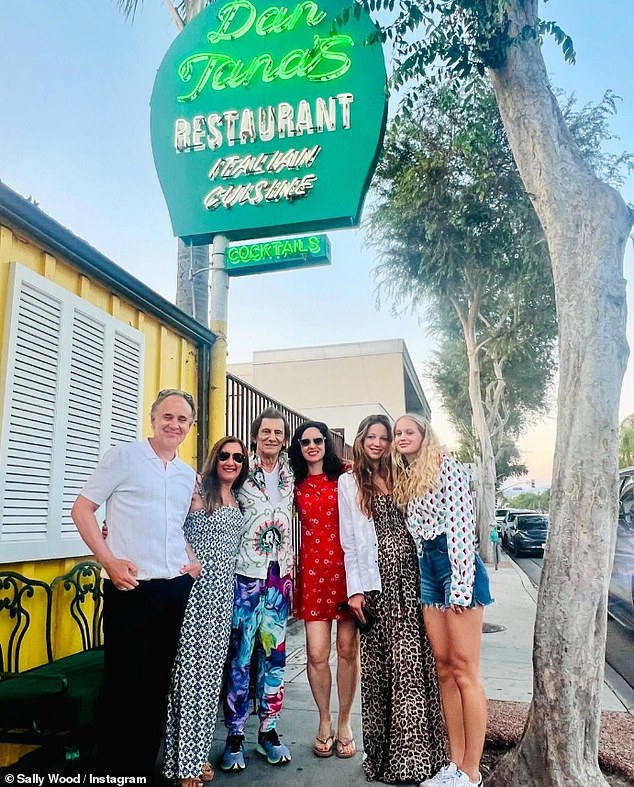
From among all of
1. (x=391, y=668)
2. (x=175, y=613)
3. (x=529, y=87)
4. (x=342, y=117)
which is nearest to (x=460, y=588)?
(x=391, y=668)

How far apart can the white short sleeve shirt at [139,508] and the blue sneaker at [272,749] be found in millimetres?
1341

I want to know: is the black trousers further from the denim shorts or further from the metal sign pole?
the metal sign pole

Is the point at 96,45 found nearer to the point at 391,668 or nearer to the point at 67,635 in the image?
the point at 67,635

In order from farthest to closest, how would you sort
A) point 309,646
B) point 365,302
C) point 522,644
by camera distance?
point 365,302
point 522,644
point 309,646

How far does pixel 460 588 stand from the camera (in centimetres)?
305

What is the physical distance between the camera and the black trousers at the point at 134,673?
2781mm

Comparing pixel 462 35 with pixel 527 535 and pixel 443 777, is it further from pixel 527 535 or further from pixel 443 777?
pixel 527 535

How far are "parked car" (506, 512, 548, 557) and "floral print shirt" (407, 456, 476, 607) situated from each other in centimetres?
1893

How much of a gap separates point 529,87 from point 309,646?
3.66 m

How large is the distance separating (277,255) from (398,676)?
353cm

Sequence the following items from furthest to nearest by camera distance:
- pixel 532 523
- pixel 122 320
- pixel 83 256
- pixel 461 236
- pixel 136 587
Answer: pixel 532 523 < pixel 461 236 < pixel 122 320 < pixel 83 256 < pixel 136 587

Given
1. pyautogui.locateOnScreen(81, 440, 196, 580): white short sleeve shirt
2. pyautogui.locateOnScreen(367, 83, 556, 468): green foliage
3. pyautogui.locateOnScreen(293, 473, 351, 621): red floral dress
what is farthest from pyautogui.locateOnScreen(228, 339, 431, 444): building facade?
pyautogui.locateOnScreen(81, 440, 196, 580): white short sleeve shirt

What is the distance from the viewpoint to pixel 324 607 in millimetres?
3650

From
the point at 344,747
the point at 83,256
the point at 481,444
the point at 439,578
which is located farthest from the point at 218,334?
the point at 481,444
